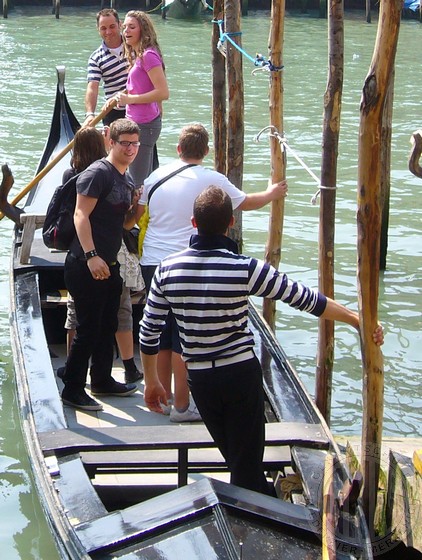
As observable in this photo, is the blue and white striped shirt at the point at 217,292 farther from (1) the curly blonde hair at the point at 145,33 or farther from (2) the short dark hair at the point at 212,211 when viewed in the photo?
(1) the curly blonde hair at the point at 145,33

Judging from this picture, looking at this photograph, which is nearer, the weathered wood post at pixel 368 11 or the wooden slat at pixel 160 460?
the wooden slat at pixel 160 460

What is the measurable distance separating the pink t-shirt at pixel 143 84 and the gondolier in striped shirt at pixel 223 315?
2.28 m

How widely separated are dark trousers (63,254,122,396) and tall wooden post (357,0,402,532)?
1.14 metres

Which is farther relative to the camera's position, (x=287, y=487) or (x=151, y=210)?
(x=151, y=210)

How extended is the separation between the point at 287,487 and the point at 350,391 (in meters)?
2.20

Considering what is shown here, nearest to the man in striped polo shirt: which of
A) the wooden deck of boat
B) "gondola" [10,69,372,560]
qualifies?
"gondola" [10,69,372,560]

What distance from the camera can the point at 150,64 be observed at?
5469 mm

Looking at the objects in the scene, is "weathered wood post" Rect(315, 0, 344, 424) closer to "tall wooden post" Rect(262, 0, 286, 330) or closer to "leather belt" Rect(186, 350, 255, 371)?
"tall wooden post" Rect(262, 0, 286, 330)

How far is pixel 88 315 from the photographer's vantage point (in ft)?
14.0

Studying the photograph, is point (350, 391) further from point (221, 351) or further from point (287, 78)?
point (287, 78)

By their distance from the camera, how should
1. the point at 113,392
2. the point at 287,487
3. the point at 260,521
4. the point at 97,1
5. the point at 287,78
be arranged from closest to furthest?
the point at 260,521 → the point at 287,487 → the point at 113,392 → the point at 287,78 → the point at 97,1

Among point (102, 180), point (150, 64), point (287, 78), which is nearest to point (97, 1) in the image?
point (287, 78)

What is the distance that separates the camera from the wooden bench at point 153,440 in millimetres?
3621

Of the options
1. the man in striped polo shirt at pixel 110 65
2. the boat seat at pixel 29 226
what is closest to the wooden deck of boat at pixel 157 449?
the boat seat at pixel 29 226
